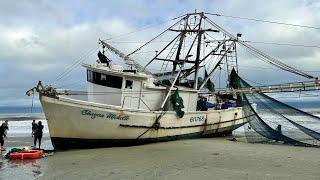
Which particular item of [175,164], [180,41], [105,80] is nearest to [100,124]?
[105,80]

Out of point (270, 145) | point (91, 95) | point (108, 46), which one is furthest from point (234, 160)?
point (108, 46)

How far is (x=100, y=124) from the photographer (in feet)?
57.3

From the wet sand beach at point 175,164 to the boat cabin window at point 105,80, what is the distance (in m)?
2.87

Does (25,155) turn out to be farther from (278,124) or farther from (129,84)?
(278,124)

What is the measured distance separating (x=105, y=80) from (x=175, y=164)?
22.9 feet

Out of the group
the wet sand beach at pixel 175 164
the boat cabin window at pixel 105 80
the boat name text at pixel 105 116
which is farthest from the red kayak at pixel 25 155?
the boat cabin window at pixel 105 80

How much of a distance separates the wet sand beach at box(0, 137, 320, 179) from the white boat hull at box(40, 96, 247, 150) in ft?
2.07

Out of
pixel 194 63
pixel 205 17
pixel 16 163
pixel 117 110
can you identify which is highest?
pixel 205 17

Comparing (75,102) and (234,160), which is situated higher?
(75,102)

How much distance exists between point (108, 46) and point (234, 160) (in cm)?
984

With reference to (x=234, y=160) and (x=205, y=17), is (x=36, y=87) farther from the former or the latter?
(x=205, y=17)

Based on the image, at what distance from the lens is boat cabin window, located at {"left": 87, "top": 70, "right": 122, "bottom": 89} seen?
62.6 ft

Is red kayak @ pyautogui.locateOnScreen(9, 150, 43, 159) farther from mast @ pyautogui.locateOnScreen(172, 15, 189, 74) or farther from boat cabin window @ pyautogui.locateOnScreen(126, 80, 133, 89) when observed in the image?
mast @ pyautogui.locateOnScreen(172, 15, 189, 74)

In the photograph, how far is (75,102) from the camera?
55.5 feet
